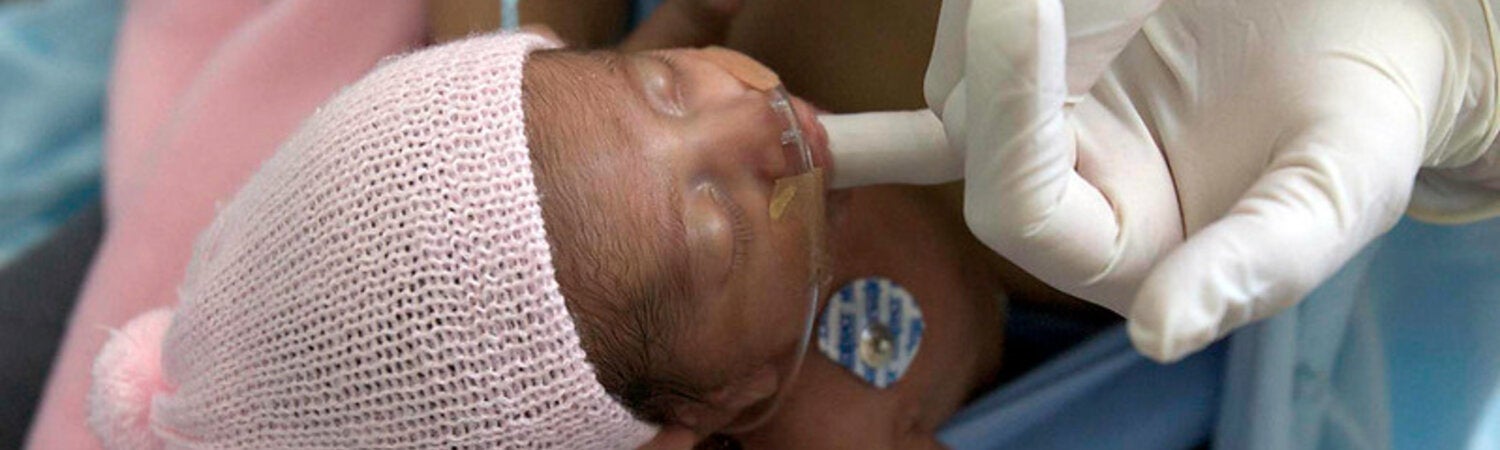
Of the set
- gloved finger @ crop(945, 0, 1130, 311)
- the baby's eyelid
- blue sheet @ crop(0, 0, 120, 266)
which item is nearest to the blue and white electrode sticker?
the baby's eyelid

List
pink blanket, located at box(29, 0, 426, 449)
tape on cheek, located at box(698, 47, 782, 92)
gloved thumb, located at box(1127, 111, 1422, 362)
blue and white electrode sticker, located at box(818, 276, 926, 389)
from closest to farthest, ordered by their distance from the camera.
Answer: gloved thumb, located at box(1127, 111, 1422, 362) → tape on cheek, located at box(698, 47, 782, 92) → blue and white electrode sticker, located at box(818, 276, 926, 389) → pink blanket, located at box(29, 0, 426, 449)

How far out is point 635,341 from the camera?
2.34 ft

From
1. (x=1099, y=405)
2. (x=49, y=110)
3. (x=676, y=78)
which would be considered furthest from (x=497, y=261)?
(x=49, y=110)

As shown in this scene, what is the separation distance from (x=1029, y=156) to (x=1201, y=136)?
0.56 ft

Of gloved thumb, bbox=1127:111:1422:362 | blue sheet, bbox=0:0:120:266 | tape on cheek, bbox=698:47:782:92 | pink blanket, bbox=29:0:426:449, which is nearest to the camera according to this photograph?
gloved thumb, bbox=1127:111:1422:362

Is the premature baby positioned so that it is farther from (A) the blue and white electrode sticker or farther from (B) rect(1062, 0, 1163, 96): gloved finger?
(B) rect(1062, 0, 1163, 96): gloved finger

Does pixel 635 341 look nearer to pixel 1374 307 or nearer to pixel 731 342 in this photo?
pixel 731 342

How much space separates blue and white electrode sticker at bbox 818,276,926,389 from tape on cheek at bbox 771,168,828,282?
14 cm

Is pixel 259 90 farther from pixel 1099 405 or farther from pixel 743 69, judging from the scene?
pixel 1099 405

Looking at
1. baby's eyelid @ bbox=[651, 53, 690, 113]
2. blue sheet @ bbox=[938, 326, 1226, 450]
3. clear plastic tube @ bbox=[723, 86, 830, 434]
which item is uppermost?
baby's eyelid @ bbox=[651, 53, 690, 113]

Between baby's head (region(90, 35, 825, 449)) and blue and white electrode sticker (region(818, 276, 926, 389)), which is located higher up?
baby's head (region(90, 35, 825, 449))

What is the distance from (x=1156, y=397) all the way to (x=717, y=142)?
1.52 ft

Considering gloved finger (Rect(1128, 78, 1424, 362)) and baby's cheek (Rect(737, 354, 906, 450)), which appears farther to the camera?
baby's cheek (Rect(737, 354, 906, 450))

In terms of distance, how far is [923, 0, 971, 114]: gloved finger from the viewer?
0.53 m
